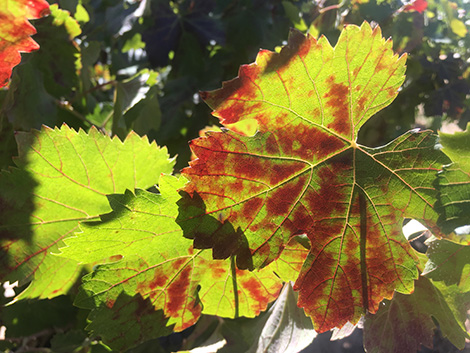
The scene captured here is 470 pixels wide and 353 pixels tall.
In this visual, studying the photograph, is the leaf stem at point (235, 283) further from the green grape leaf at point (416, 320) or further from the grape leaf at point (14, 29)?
the grape leaf at point (14, 29)

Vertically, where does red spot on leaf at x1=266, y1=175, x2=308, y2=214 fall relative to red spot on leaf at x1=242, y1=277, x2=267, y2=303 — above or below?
above

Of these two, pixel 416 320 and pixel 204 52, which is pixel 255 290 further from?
pixel 204 52

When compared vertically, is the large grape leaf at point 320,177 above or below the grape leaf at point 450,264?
above

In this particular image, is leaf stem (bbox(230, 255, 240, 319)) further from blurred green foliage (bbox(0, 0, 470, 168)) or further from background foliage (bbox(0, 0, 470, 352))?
blurred green foliage (bbox(0, 0, 470, 168))

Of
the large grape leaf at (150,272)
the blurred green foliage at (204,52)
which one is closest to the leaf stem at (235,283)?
the large grape leaf at (150,272)

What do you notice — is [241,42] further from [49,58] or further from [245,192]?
[245,192]

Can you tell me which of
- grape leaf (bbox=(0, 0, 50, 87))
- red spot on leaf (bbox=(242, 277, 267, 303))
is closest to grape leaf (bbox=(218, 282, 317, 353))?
red spot on leaf (bbox=(242, 277, 267, 303))

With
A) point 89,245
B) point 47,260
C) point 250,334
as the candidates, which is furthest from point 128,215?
point 250,334

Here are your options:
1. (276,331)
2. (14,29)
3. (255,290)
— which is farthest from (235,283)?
(14,29)
